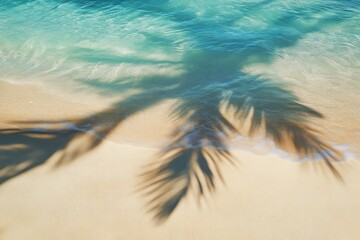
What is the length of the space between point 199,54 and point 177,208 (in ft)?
14.3

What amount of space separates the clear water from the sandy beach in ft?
2.80

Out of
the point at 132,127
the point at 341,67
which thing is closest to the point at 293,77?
the point at 341,67

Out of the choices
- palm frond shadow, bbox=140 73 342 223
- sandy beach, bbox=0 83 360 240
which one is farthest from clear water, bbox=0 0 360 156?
sandy beach, bbox=0 83 360 240

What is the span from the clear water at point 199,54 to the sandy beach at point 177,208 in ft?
2.80

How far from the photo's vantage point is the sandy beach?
2.89 m

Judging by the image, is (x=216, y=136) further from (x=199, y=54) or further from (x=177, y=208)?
(x=199, y=54)

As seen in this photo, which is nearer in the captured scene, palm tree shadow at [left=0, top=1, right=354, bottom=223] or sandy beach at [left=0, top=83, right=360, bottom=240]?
sandy beach at [left=0, top=83, right=360, bottom=240]

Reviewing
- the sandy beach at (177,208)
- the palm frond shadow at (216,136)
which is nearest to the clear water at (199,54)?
the palm frond shadow at (216,136)

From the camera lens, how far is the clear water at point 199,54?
196 inches

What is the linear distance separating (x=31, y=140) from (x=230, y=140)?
249cm

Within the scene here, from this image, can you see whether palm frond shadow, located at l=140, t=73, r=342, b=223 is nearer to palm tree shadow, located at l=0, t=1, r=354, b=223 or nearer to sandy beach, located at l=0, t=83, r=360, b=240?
palm tree shadow, located at l=0, t=1, r=354, b=223

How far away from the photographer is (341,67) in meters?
6.02

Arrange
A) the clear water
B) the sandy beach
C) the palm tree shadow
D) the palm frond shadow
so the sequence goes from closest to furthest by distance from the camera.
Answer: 1. the sandy beach
2. the palm frond shadow
3. the palm tree shadow
4. the clear water

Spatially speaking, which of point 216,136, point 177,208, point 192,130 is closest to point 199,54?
point 192,130
